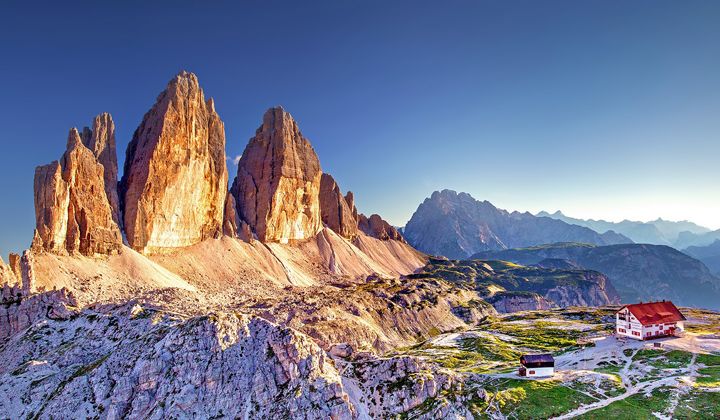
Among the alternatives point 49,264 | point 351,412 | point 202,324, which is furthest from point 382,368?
point 49,264

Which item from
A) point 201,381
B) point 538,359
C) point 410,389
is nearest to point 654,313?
point 538,359

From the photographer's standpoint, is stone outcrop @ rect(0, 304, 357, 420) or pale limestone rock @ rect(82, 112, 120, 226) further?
pale limestone rock @ rect(82, 112, 120, 226)

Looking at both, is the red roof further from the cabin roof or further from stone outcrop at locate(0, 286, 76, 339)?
stone outcrop at locate(0, 286, 76, 339)

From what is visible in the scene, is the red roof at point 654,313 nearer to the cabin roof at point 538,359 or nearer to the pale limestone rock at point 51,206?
the cabin roof at point 538,359

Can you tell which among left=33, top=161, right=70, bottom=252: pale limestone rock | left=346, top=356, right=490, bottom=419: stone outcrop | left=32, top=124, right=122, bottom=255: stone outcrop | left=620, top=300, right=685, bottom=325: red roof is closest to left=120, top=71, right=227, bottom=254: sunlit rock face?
left=32, top=124, right=122, bottom=255: stone outcrop

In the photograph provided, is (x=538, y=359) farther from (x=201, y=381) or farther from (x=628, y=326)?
(x=201, y=381)

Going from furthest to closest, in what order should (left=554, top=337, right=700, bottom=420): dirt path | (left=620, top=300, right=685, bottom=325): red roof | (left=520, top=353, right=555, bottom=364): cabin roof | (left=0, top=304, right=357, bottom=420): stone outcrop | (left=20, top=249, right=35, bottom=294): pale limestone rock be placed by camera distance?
1. (left=20, top=249, right=35, bottom=294): pale limestone rock
2. (left=620, top=300, right=685, bottom=325): red roof
3. (left=520, top=353, right=555, bottom=364): cabin roof
4. (left=554, top=337, right=700, bottom=420): dirt path
5. (left=0, top=304, right=357, bottom=420): stone outcrop

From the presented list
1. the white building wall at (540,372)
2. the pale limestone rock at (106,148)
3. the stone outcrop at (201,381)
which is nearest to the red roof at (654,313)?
the white building wall at (540,372)
